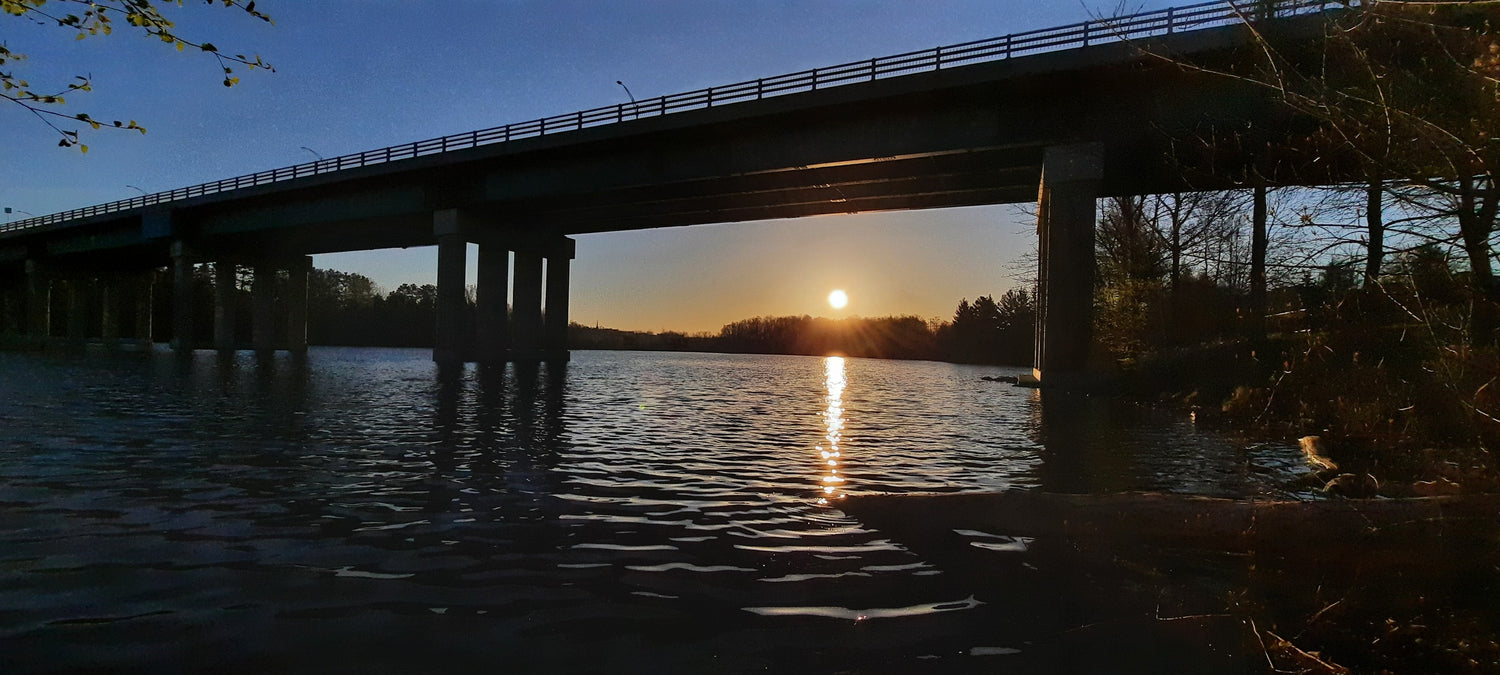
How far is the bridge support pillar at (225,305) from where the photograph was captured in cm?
8306

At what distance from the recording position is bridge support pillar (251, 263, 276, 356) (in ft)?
279

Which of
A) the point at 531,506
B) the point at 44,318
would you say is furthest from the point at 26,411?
the point at 44,318

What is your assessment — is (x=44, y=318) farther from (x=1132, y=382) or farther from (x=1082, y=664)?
(x=1082, y=664)

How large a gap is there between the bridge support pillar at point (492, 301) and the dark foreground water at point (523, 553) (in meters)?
43.5

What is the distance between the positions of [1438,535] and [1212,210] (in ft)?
115

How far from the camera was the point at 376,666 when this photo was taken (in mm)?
4551

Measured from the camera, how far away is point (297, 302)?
89.4m

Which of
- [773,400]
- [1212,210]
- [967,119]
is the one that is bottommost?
[773,400]

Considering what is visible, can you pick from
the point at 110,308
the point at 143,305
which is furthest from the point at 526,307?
→ the point at 110,308

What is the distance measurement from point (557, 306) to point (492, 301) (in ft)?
28.8

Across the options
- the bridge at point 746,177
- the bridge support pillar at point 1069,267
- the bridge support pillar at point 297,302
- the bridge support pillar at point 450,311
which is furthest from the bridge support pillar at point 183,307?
the bridge support pillar at point 1069,267

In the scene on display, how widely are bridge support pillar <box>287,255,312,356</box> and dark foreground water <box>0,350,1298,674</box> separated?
250 feet

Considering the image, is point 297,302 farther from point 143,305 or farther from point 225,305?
point 143,305

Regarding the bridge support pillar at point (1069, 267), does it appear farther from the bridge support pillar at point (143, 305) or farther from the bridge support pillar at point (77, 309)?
the bridge support pillar at point (77, 309)
